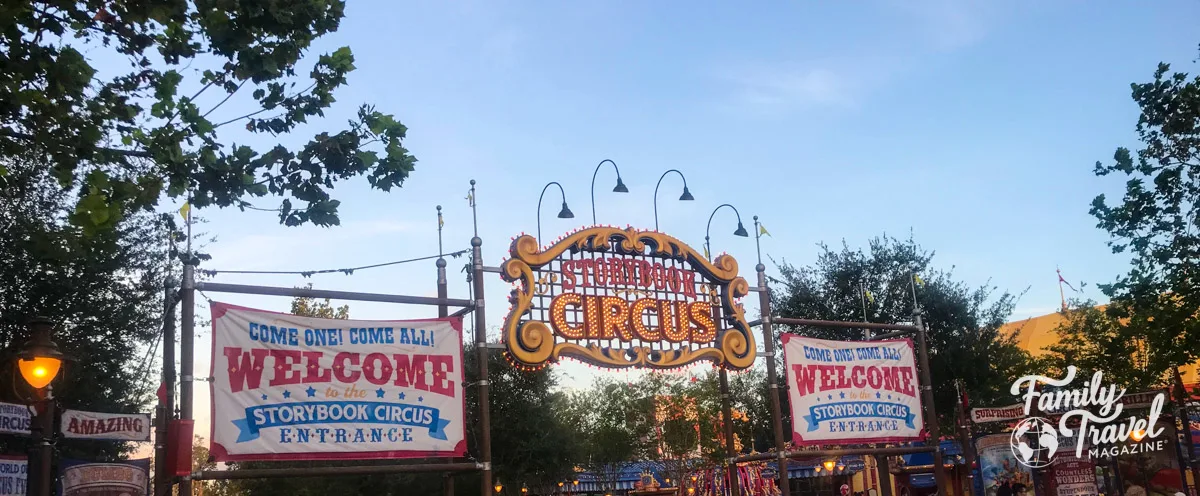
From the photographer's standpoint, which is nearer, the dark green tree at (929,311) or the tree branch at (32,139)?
the tree branch at (32,139)

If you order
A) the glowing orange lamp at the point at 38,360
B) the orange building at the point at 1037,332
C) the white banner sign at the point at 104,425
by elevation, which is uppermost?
the orange building at the point at 1037,332

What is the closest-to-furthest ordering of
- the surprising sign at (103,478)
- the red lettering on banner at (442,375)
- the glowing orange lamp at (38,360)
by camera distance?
the glowing orange lamp at (38,360)
the red lettering on banner at (442,375)
the surprising sign at (103,478)

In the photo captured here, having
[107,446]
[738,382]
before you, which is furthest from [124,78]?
[738,382]

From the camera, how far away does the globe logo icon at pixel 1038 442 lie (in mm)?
22281

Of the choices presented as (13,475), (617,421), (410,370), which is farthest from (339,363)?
(617,421)

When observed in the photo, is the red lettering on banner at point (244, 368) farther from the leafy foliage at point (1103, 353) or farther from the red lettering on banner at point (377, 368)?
the leafy foliage at point (1103, 353)

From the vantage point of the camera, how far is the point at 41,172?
23031 mm

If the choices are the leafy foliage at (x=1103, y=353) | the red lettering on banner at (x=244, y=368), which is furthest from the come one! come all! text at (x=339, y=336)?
the leafy foliage at (x=1103, y=353)

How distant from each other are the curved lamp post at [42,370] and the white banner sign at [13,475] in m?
5.47

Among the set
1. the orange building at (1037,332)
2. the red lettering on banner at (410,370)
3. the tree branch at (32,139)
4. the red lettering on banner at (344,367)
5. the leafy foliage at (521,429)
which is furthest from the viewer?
the orange building at (1037,332)

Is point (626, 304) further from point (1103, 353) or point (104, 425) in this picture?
point (1103, 353)

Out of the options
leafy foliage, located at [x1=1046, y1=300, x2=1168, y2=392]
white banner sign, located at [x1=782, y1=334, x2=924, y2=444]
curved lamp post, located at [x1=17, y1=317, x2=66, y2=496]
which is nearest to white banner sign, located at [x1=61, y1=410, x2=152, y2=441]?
curved lamp post, located at [x1=17, y1=317, x2=66, y2=496]

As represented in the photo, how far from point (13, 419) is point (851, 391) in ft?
52.4

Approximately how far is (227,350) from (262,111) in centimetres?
556
